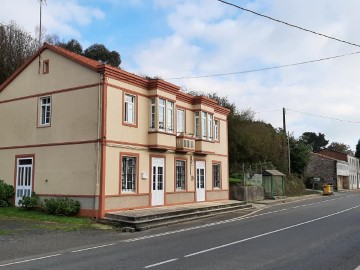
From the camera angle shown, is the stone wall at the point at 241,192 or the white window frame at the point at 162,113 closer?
the white window frame at the point at 162,113

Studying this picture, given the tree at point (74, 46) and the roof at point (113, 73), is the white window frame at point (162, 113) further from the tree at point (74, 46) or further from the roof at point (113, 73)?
the tree at point (74, 46)

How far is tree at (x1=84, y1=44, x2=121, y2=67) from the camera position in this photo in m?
55.2

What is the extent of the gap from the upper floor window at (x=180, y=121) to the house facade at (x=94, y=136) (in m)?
0.06

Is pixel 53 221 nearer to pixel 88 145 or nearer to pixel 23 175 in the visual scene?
pixel 88 145

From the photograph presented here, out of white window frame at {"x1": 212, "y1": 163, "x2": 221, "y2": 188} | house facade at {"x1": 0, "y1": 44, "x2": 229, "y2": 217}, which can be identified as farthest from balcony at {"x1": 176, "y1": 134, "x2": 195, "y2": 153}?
white window frame at {"x1": 212, "y1": 163, "x2": 221, "y2": 188}

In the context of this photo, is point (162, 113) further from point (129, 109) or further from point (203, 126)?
point (203, 126)

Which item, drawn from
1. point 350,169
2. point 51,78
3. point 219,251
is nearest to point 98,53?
point 51,78

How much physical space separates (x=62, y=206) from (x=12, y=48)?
28.7 metres

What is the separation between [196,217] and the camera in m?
22.0

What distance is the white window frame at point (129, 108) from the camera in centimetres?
2210

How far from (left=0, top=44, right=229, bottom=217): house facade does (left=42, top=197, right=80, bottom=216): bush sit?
16.8 inches

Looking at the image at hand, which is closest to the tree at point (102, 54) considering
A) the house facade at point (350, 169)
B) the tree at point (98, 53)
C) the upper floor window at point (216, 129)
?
the tree at point (98, 53)

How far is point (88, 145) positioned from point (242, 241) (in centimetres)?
1039

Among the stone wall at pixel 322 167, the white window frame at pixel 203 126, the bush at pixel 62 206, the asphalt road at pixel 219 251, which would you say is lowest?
the asphalt road at pixel 219 251
